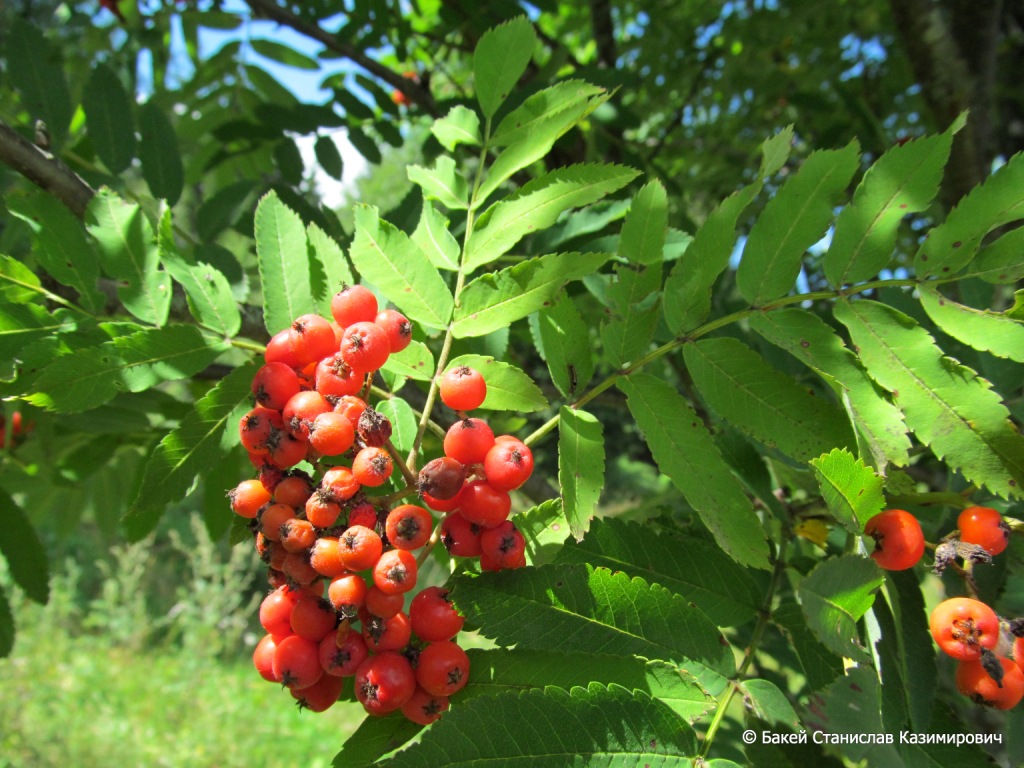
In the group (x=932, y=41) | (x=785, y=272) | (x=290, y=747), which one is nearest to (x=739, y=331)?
(x=785, y=272)

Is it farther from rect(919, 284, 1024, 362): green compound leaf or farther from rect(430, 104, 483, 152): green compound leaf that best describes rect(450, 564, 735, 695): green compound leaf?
rect(430, 104, 483, 152): green compound leaf

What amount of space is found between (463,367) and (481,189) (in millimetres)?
406

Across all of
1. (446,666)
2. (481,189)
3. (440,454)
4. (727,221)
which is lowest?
(440,454)

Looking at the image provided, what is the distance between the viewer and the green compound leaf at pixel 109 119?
1.78m

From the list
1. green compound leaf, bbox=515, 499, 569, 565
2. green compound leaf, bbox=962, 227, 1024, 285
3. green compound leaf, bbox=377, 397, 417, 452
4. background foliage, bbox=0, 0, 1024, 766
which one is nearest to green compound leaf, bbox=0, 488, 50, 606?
background foliage, bbox=0, 0, 1024, 766

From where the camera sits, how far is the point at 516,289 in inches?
44.2

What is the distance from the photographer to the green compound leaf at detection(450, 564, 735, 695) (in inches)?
38.3

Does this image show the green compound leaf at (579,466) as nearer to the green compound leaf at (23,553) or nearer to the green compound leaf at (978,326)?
the green compound leaf at (978,326)

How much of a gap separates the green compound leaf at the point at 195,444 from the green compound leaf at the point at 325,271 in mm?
169

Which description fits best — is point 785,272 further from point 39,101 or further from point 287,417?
point 39,101

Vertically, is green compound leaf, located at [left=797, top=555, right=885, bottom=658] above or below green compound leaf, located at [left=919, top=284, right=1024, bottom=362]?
below

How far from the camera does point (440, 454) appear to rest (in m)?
1.73

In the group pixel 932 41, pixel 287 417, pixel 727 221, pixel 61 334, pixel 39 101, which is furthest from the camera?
pixel 932 41

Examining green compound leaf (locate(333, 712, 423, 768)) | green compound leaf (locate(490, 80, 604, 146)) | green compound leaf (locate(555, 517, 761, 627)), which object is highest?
green compound leaf (locate(490, 80, 604, 146))
